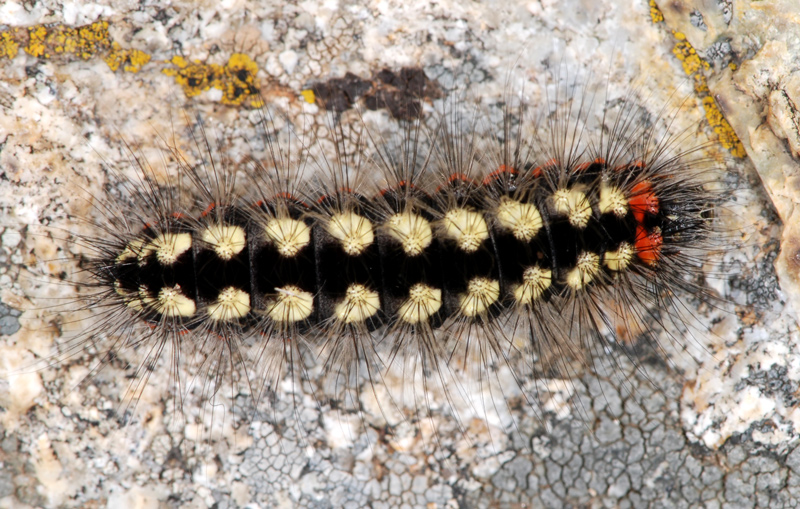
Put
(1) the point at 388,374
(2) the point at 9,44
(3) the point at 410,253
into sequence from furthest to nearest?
(1) the point at 388,374, (2) the point at 9,44, (3) the point at 410,253

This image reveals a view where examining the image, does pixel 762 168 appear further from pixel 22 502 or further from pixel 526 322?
pixel 22 502

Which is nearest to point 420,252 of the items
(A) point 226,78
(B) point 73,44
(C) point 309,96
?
(C) point 309,96

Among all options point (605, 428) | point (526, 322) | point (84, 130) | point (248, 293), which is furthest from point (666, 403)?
point (84, 130)

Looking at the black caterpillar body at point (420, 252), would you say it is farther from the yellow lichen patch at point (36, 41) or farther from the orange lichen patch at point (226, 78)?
the yellow lichen patch at point (36, 41)

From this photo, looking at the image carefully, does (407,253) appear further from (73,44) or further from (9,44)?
(9,44)

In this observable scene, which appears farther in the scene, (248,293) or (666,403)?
(666,403)

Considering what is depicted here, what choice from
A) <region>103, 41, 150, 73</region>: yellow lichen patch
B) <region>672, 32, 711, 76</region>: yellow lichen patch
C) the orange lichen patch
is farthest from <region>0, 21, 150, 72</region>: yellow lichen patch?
<region>672, 32, 711, 76</region>: yellow lichen patch

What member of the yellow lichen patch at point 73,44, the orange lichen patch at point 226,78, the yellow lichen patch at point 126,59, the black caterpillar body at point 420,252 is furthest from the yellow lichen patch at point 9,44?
the black caterpillar body at point 420,252
